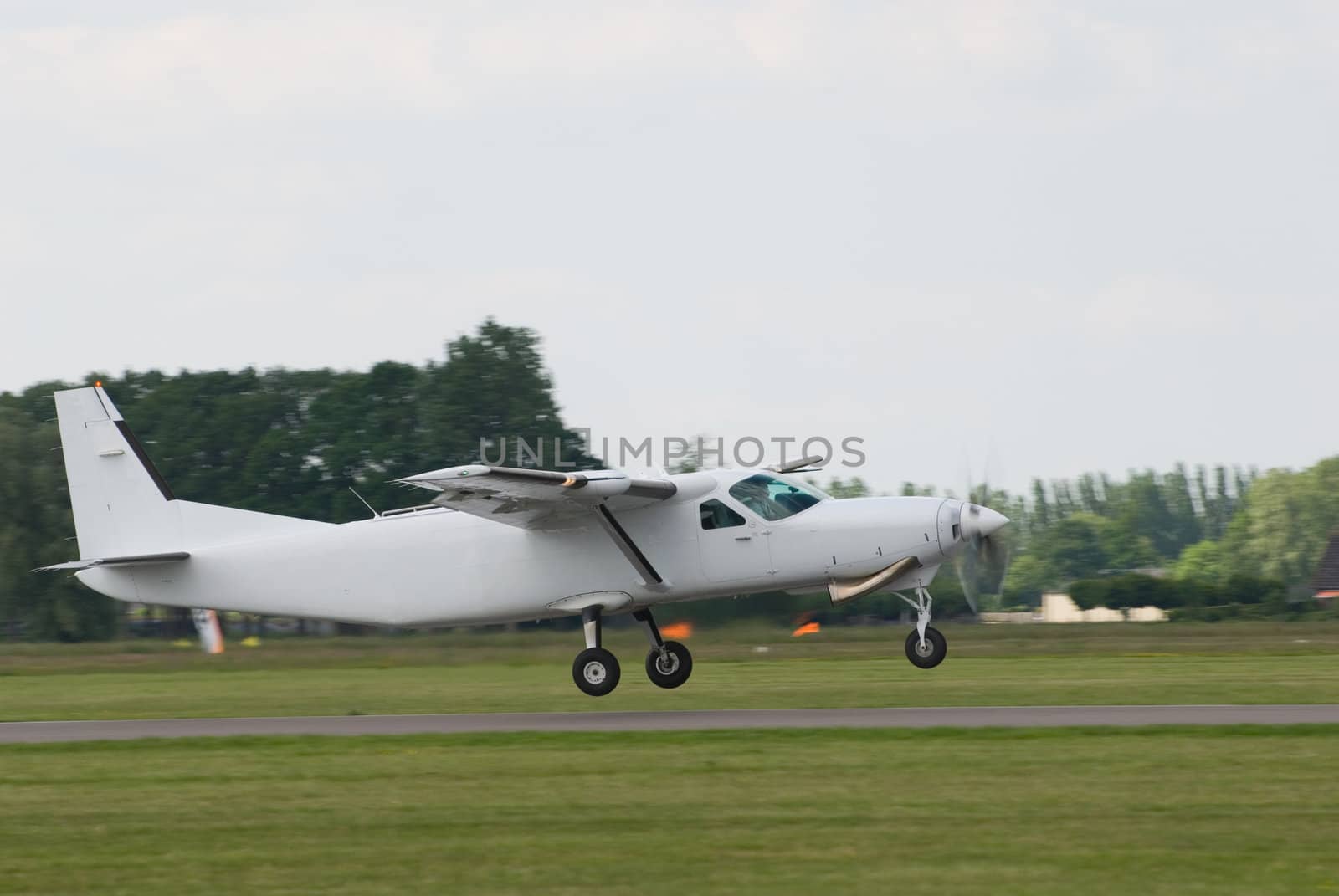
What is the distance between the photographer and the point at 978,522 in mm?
19219

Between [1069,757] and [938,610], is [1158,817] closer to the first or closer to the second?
[1069,757]

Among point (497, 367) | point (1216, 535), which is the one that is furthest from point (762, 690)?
point (1216, 535)

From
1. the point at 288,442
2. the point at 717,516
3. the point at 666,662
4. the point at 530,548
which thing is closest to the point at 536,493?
the point at 530,548

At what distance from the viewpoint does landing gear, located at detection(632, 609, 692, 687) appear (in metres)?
21.4

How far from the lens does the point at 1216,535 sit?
14638cm

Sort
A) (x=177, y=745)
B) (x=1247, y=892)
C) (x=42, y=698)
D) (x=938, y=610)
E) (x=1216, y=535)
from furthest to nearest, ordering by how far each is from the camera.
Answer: (x=1216, y=535) → (x=938, y=610) → (x=42, y=698) → (x=177, y=745) → (x=1247, y=892)

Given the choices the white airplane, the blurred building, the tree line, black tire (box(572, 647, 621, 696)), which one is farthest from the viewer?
the blurred building

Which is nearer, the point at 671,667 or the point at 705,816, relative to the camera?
the point at 705,816

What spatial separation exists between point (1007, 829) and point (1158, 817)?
3.88ft

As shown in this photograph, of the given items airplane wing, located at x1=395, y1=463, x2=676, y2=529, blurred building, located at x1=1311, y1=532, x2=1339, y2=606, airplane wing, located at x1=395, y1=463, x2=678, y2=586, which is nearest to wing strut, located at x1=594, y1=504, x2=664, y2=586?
airplane wing, located at x1=395, y1=463, x2=678, y2=586

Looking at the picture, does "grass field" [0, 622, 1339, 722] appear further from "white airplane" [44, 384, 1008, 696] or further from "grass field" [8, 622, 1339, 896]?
"white airplane" [44, 384, 1008, 696]

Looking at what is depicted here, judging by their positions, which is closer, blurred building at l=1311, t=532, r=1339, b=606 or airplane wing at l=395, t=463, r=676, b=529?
airplane wing at l=395, t=463, r=676, b=529

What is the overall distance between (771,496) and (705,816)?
29.3ft

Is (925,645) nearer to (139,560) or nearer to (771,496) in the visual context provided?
(771,496)
